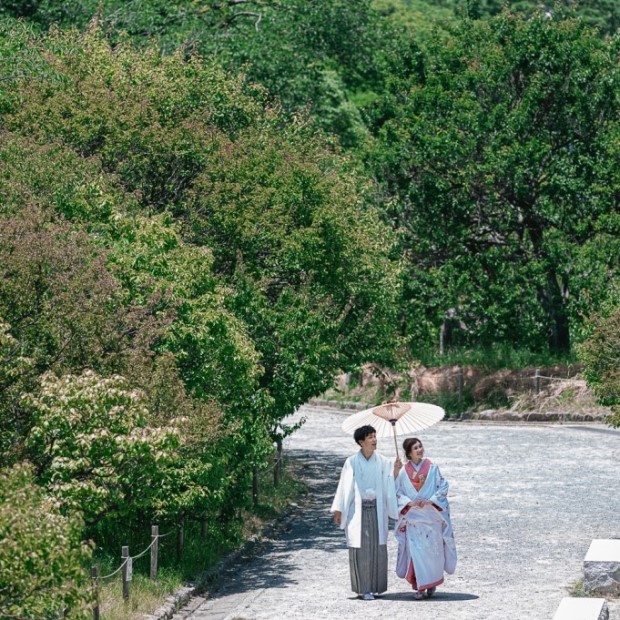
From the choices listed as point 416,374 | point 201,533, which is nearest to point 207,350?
point 201,533

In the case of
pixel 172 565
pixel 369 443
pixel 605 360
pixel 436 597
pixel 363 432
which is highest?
pixel 605 360

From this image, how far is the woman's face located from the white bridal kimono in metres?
0.25

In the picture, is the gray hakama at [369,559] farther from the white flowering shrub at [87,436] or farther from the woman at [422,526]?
the white flowering shrub at [87,436]

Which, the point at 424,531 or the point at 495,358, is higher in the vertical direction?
the point at 495,358

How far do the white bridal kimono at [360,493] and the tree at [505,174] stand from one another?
22.0 m

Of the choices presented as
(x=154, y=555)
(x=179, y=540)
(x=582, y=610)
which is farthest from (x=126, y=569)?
(x=582, y=610)

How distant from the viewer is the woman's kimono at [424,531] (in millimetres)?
14945

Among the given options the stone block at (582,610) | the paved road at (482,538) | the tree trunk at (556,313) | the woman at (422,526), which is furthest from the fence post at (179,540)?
the tree trunk at (556,313)

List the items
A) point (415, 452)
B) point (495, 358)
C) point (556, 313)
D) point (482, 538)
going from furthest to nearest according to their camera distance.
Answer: point (495, 358), point (556, 313), point (482, 538), point (415, 452)

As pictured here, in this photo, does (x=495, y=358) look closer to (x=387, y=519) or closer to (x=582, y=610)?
(x=387, y=519)

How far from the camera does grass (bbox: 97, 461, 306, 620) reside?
565 inches

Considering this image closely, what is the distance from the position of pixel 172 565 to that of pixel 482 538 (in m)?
4.91

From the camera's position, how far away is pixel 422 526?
49.3 ft

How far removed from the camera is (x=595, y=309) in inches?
1390
